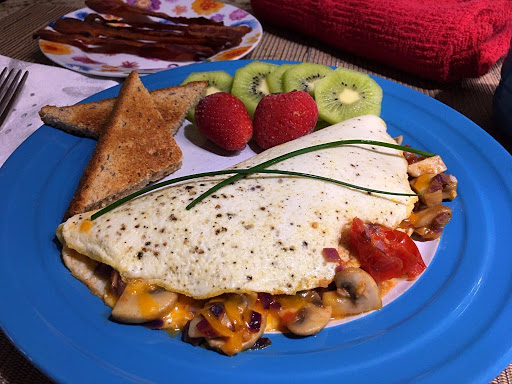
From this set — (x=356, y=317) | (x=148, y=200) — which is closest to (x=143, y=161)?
(x=148, y=200)

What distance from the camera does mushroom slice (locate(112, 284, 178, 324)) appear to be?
5.54 feet

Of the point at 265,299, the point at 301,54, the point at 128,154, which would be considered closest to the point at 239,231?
the point at 265,299

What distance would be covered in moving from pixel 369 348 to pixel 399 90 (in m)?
1.88

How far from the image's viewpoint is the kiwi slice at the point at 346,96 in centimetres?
282

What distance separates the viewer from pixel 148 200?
2041mm

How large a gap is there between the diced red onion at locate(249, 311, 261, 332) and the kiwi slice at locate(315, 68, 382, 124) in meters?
1.49

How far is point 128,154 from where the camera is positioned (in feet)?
8.32

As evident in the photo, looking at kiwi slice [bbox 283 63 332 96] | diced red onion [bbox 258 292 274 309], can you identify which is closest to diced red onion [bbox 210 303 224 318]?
diced red onion [bbox 258 292 274 309]

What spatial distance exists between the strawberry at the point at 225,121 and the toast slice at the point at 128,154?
0.70ft

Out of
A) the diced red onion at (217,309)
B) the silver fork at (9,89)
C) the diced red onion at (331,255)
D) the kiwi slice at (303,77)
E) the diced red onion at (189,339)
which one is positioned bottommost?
the diced red onion at (189,339)

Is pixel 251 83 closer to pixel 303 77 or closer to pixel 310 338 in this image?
pixel 303 77

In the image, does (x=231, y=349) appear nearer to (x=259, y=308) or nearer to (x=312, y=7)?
(x=259, y=308)

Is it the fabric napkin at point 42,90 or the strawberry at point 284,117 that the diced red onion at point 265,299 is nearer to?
the strawberry at point 284,117

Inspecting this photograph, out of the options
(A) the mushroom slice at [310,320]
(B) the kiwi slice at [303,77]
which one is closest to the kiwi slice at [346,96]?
(B) the kiwi slice at [303,77]
